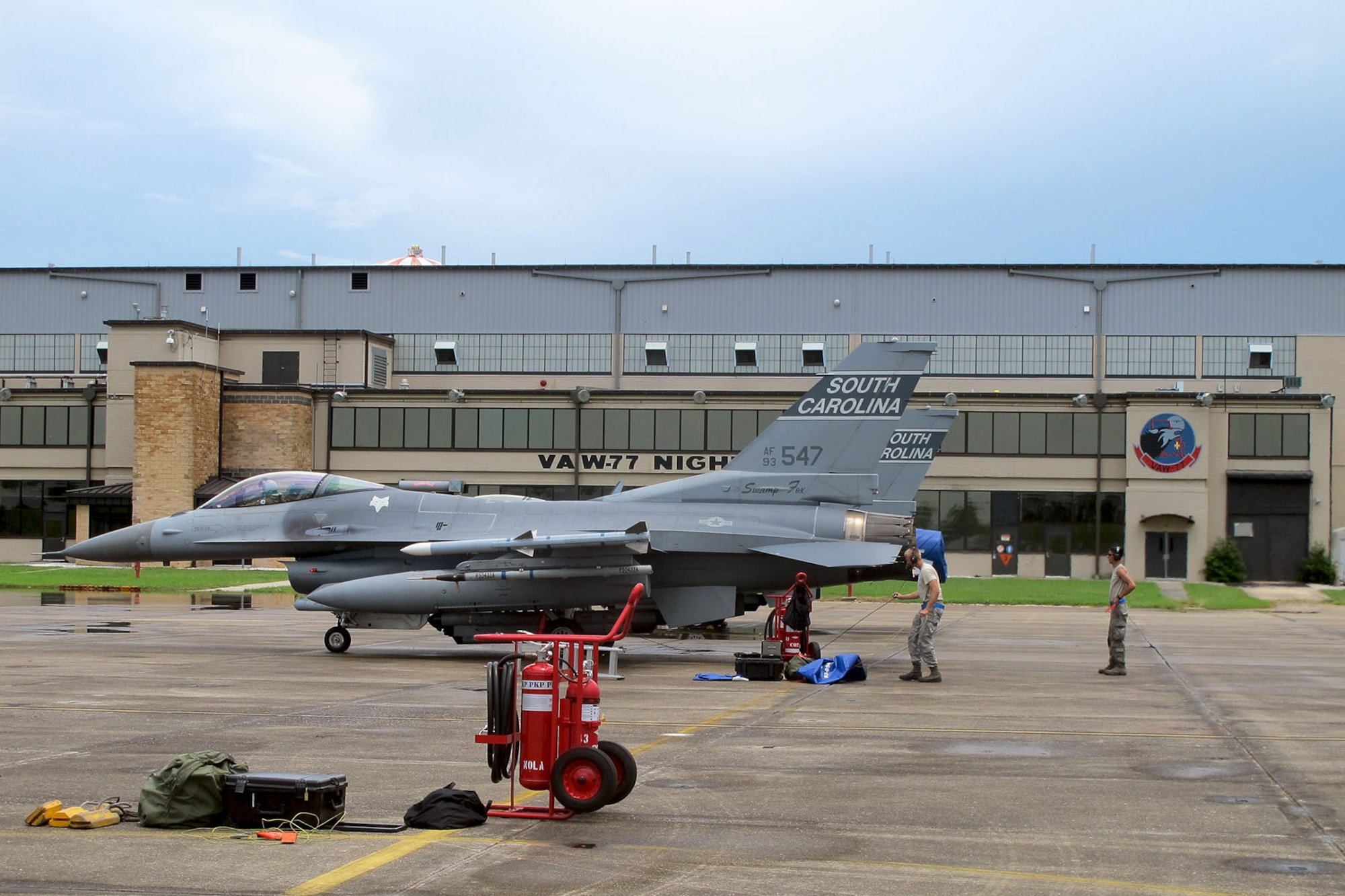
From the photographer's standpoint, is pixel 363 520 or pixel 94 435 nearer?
pixel 363 520

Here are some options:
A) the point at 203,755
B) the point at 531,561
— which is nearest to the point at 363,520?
the point at 531,561

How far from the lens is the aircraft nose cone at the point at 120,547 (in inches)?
916

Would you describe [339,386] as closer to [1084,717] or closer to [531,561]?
[531,561]

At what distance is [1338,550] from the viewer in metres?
50.0

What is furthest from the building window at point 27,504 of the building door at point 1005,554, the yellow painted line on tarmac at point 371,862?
the yellow painted line on tarmac at point 371,862

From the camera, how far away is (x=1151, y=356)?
57.5 meters

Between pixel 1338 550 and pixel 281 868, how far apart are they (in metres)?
51.1

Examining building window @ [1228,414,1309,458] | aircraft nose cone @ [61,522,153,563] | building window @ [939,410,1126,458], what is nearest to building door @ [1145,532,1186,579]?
building window @ [939,410,1126,458]

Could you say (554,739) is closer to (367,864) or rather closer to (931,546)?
(367,864)

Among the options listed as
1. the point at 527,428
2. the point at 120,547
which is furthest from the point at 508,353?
the point at 120,547

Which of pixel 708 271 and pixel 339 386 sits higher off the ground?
pixel 708 271

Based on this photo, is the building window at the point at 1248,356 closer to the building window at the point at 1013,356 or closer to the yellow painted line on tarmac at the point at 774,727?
the building window at the point at 1013,356

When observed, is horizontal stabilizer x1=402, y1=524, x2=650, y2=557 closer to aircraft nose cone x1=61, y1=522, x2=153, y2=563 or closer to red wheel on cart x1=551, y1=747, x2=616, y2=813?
aircraft nose cone x1=61, y1=522, x2=153, y2=563

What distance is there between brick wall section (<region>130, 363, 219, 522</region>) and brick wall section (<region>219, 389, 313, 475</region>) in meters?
1.24
